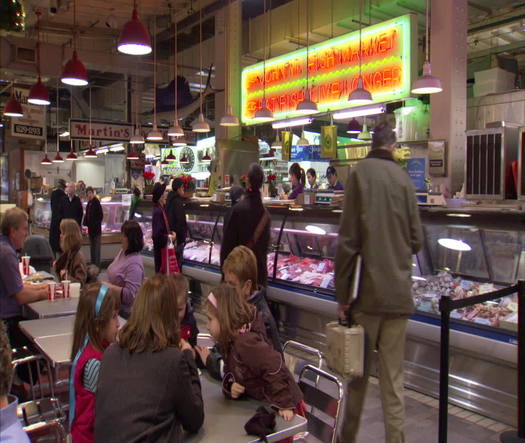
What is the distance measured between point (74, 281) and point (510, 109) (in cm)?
839

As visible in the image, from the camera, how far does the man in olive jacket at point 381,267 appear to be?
314 centimetres

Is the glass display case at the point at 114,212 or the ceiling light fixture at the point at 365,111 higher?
the ceiling light fixture at the point at 365,111

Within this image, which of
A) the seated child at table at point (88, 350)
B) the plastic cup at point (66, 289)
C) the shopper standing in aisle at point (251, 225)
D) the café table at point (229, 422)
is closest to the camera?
the café table at point (229, 422)

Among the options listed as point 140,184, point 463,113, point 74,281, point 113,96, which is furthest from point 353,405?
point 113,96

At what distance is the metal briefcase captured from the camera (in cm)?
307

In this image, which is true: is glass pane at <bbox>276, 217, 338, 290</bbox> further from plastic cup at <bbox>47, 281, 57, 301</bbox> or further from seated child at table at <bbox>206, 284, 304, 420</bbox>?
seated child at table at <bbox>206, 284, 304, 420</bbox>

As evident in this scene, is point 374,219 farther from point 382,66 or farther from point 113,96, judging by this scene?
point 113,96

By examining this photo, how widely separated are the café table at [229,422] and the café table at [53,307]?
2135 mm

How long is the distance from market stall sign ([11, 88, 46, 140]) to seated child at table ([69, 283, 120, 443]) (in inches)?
449

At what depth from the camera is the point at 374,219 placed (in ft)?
10.3

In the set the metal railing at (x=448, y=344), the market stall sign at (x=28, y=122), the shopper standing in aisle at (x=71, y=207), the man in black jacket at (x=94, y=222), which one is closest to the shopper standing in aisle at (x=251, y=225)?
the metal railing at (x=448, y=344)

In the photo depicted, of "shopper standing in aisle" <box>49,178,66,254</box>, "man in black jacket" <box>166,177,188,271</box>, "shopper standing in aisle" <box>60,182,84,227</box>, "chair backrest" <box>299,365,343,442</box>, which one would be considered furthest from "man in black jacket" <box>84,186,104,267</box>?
"chair backrest" <box>299,365,343,442</box>

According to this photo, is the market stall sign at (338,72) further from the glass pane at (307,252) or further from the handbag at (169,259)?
the handbag at (169,259)

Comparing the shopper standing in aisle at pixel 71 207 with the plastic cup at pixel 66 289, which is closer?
the plastic cup at pixel 66 289
